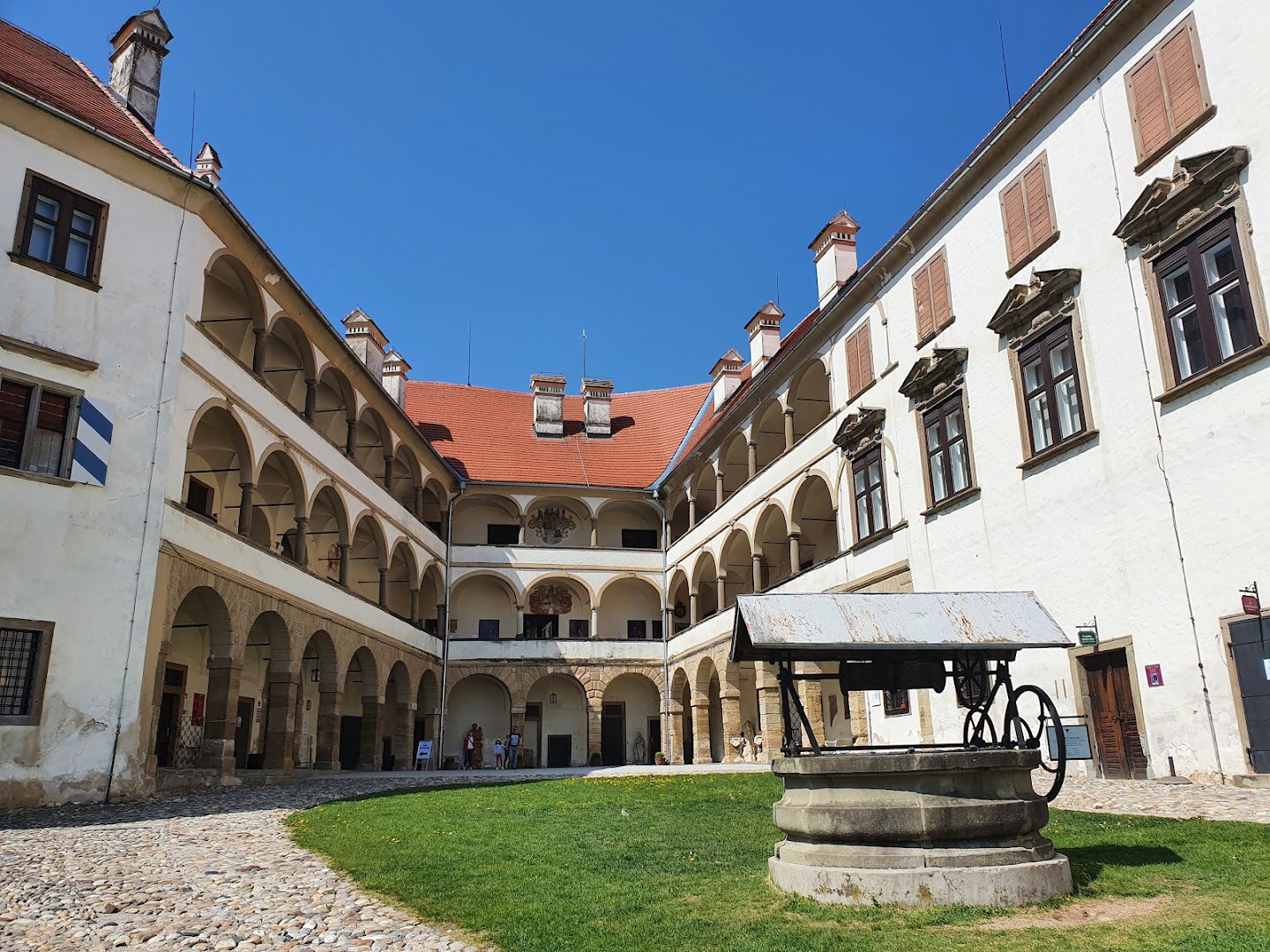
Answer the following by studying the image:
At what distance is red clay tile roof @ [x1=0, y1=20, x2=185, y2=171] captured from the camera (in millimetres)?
17453

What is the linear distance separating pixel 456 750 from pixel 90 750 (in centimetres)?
2180

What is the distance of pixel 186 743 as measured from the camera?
2325cm

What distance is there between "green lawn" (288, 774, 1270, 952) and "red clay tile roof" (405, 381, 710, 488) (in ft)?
84.4

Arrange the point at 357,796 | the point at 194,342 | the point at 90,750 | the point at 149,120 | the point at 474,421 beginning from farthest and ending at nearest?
the point at 474,421, the point at 149,120, the point at 194,342, the point at 357,796, the point at 90,750

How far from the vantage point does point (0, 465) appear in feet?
51.1

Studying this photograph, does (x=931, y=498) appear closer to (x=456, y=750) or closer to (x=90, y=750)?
(x=90, y=750)

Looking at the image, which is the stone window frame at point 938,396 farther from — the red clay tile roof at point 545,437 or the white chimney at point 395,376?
the white chimney at point 395,376

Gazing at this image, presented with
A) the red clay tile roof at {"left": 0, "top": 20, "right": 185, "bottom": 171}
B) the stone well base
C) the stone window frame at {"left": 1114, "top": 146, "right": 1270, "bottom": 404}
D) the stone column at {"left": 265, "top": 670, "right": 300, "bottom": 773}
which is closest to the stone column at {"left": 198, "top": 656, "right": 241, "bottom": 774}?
the stone column at {"left": 265, "top": 670, "right": 300, "bottom": 773}

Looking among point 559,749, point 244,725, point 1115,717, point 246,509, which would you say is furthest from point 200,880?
point 559,749

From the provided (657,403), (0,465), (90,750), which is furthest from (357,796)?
(657,403)

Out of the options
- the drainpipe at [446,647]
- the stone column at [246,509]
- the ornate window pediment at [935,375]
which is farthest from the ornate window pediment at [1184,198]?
the drainpipe at [446,647]

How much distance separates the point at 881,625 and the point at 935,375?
12479 mm

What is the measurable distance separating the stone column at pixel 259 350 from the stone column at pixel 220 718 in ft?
19.9

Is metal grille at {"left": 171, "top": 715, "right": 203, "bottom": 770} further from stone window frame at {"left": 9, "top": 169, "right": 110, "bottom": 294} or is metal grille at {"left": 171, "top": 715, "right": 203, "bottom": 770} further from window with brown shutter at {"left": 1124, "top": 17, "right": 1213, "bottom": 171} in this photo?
window with brown shutter at {"left": 1124, "top": 17, "right": 1213, "bottom": 171}
